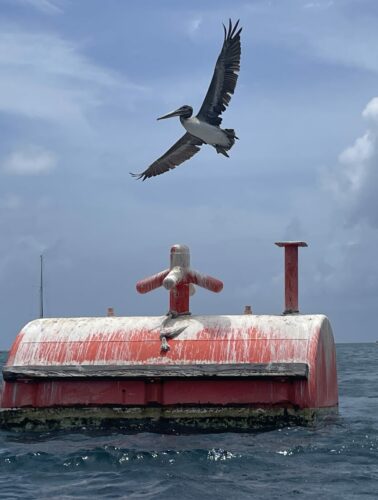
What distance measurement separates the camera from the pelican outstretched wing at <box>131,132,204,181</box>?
18.6m

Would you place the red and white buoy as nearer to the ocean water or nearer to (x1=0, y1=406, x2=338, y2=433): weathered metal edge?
(x1=0, y1=406, x2=338, y2=433): weathered metal edge

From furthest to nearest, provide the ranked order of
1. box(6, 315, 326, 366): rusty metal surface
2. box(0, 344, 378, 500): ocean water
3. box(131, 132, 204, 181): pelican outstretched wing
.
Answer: box(131, 132, 204, 181): pelican outstretched wing < box(6, 315, 326, 366): rusty metal surface < box(0, 344, 378, 500): ocean water

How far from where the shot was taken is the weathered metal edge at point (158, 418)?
1265cm

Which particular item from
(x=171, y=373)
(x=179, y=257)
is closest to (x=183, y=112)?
(x=179, y=257)

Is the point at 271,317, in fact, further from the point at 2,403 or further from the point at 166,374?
the point at 2,403

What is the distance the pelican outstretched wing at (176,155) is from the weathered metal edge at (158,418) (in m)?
6.78

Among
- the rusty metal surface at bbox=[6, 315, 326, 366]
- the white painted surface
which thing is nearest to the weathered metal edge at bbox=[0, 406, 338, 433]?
the rusty metal surface at bbox=[6, 315, 326, 366]

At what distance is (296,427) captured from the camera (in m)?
12.6

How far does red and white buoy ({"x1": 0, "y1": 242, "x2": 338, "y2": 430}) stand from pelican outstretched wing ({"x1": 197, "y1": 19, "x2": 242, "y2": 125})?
4.79m

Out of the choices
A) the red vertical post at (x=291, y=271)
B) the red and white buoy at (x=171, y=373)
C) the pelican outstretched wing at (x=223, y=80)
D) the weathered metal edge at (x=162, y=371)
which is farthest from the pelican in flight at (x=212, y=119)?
the weathered metal edge at (x=162, y=371)

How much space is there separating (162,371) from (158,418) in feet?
2.21

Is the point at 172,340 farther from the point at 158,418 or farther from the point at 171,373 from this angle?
the point at 158,418

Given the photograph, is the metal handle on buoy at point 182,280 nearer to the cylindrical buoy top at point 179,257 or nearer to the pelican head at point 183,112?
the cylindrical buoy top at point 179,257

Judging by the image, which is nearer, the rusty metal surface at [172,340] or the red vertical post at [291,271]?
the rusty metal surface at [172,340]
